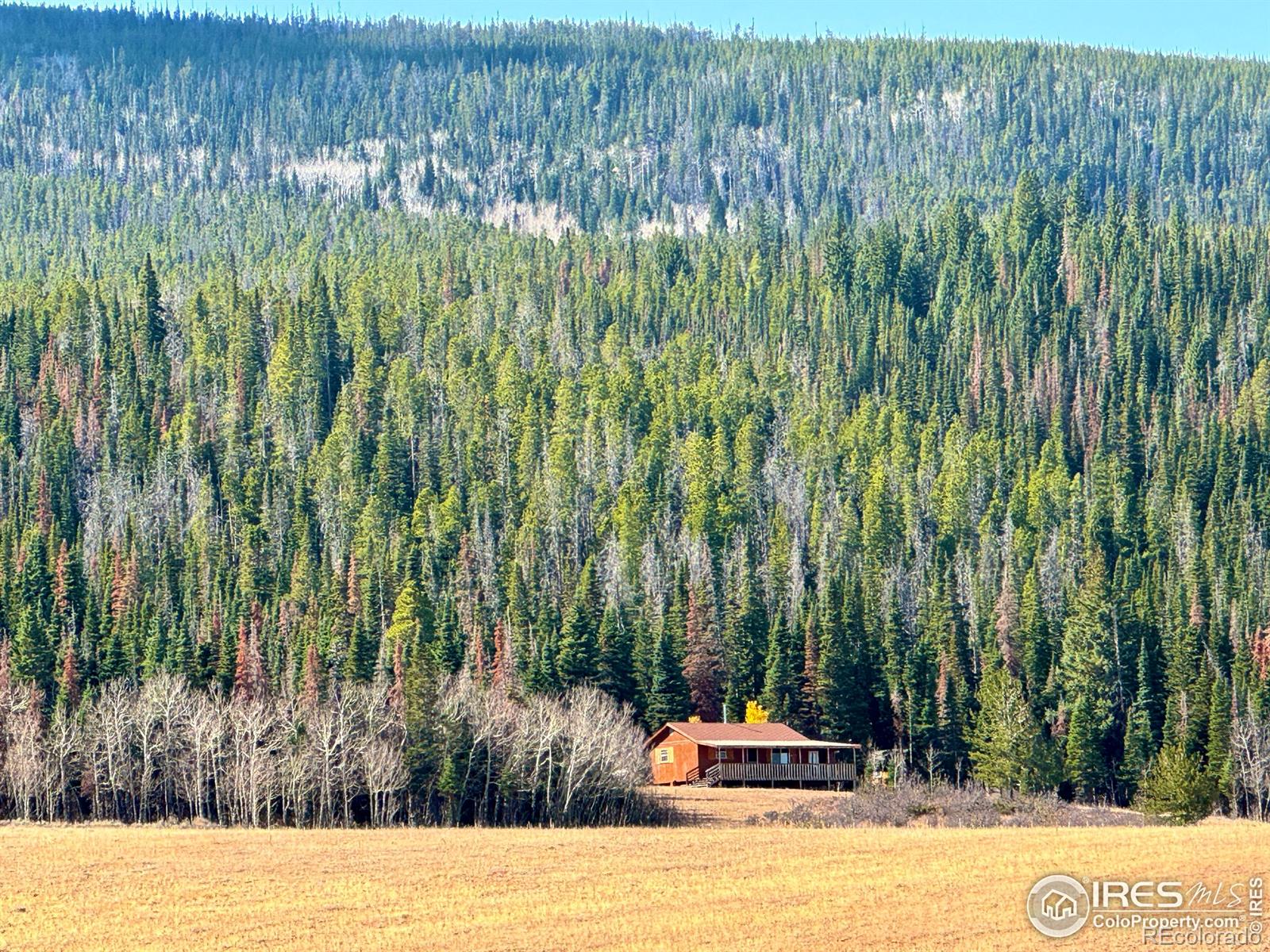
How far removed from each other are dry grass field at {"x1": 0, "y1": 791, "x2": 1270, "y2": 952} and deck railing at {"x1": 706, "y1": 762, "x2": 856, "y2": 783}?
2694cm

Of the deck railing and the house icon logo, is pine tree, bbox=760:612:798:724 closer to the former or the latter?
the deck railing

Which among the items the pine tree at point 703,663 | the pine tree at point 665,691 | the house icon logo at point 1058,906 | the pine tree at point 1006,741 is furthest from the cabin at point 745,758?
the house icon logo at point 1058,906

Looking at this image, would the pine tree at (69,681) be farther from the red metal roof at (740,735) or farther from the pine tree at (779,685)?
the pine tree at (779,685)

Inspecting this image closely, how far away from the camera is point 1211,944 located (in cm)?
5153

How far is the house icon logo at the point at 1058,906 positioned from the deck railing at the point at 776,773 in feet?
161

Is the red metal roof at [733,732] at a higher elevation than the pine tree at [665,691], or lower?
lower

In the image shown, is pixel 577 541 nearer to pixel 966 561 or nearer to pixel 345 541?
pixel 345 541

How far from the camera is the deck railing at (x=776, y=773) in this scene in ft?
362

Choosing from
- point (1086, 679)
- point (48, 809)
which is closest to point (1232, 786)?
point (1086, 679)

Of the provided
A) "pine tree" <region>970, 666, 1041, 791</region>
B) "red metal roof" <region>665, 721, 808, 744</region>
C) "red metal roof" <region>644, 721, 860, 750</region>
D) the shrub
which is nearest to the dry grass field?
the shrub

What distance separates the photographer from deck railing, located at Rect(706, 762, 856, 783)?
11031 cm

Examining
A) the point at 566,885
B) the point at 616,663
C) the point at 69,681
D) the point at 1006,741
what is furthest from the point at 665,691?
the point at 566,885

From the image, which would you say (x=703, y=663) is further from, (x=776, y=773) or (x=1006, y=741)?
(x=1006, y=741)

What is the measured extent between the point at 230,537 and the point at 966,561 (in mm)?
61415
